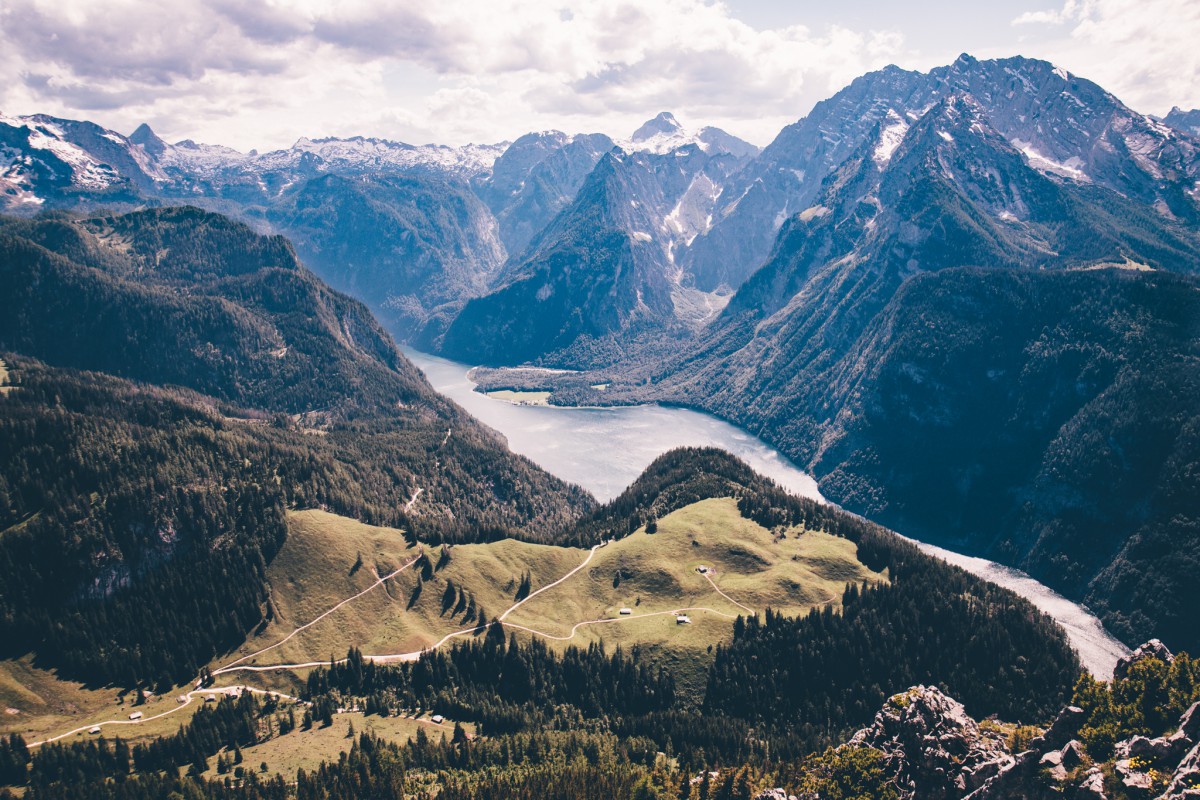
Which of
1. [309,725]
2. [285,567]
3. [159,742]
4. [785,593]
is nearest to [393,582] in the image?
[285,567]

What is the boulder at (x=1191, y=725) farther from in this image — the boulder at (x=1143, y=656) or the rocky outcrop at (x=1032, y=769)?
the boulder at (x=1143, y=656)

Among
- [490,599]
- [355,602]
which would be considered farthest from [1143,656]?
[355,602]

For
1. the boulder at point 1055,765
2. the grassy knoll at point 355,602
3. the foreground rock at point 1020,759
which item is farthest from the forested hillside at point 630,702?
the boulder at point 1055,765

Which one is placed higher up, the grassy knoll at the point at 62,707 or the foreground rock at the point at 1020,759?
the foreground rock at the point at 1020,759

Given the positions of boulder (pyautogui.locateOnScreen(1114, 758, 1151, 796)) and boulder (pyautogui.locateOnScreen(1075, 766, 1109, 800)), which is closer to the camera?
boulder (pyautogui.locateOnScreen(1114, 758, 1151, 796))

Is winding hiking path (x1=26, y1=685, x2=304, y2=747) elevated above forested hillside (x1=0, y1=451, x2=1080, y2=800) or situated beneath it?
situated beneath

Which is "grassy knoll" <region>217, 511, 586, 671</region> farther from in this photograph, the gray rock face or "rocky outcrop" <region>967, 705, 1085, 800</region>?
"rocky outcrop" <region>967, 705, 1085, 800</region>

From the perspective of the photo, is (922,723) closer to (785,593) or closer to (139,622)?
(785,593)

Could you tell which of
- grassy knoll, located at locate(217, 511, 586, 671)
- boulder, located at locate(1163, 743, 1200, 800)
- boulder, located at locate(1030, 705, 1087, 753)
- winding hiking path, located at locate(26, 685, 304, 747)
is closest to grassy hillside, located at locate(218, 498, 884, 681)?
grassy knoll, located at locate(217, 511, 586, 671)

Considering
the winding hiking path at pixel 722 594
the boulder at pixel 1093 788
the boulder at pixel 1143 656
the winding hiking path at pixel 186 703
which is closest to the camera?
the boulder at pixel 1093 788
